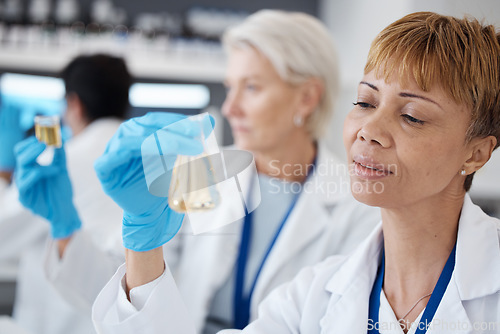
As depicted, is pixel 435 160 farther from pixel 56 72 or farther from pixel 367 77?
pixel 56 72

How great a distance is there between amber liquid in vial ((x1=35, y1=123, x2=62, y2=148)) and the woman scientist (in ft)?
0.85

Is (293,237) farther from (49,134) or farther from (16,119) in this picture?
(16,119)

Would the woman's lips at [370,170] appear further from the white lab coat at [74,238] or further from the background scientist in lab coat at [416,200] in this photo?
the white lab coat at [74,238]

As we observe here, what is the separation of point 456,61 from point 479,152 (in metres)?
0.15

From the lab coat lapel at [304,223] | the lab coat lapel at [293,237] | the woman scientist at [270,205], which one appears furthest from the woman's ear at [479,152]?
the lab coat lapel at [293,237]

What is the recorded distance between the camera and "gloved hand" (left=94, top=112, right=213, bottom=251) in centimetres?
76

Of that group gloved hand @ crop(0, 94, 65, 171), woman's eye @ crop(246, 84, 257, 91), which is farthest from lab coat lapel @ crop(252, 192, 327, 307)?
gloved hand @ crop(0, 94, 65, 171)

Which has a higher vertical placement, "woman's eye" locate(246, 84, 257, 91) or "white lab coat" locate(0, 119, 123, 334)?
"woman's eye" locate(246, 84, 257, 91)

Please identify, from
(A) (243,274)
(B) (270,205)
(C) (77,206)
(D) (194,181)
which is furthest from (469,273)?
(C) (77,206)

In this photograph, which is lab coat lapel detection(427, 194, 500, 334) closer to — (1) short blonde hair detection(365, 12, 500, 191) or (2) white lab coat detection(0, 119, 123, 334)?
(1) short blonde hair detection(365, 12, 500, 191)

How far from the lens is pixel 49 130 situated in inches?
43.5

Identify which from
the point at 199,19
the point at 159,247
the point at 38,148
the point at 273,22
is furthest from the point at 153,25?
the point at 159,247

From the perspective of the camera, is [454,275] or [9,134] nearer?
[454,275]

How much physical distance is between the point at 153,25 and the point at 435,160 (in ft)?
8.85
